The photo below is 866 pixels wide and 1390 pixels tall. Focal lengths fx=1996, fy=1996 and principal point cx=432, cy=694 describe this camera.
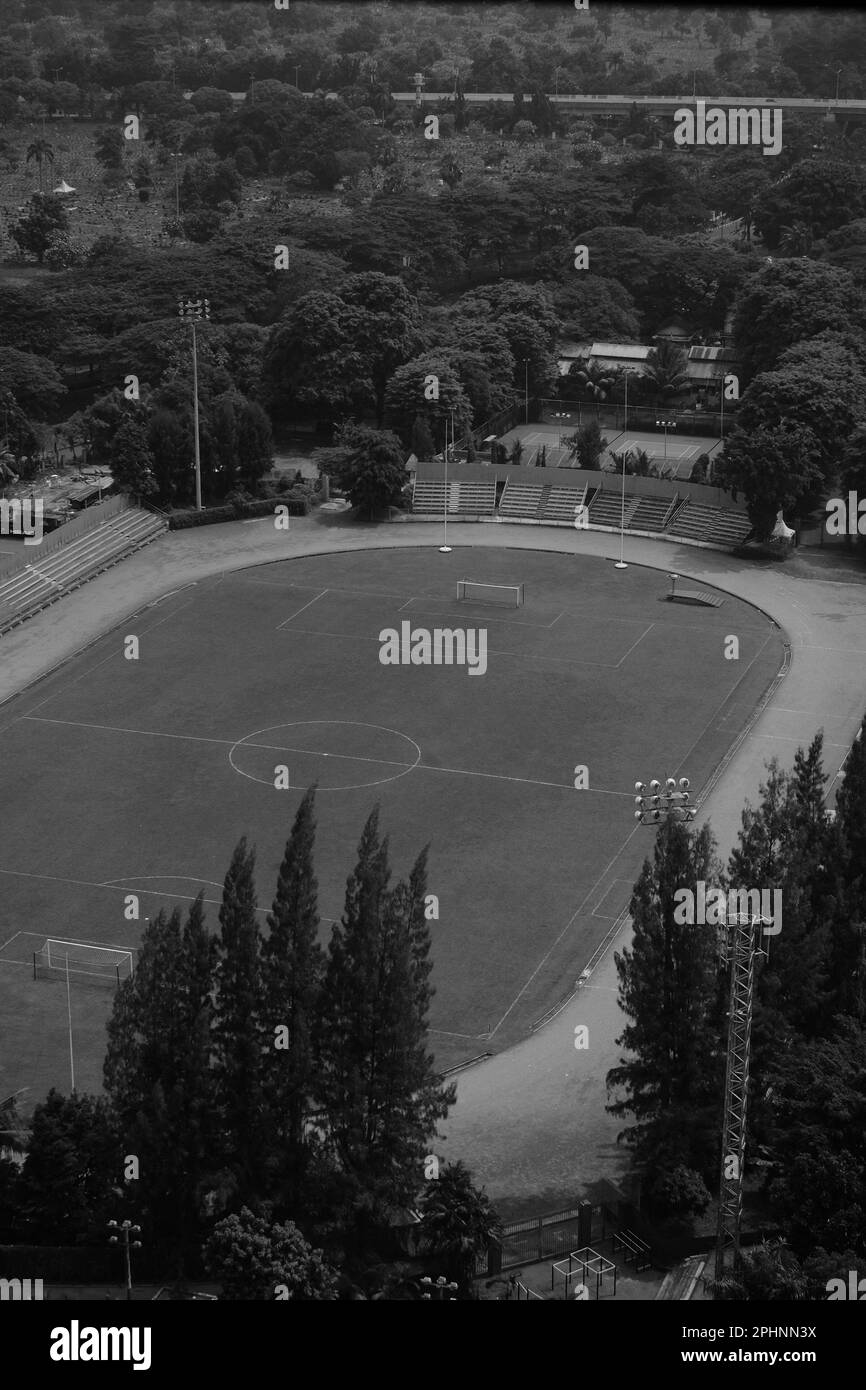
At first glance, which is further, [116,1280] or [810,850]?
[810,850]

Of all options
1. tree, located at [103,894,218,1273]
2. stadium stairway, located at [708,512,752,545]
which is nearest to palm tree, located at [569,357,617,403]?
stadium stairway, located at [708,512,752,545]

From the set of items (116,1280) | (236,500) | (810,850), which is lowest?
(116,1280)

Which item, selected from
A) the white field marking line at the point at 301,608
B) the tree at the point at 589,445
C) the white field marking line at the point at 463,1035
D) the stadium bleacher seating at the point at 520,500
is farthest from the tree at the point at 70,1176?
the tree at the point at 589,445

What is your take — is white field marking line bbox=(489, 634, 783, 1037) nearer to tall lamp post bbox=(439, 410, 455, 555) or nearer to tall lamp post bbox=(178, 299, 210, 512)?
tall lamp post bbox=(439, 410, 455, 555)

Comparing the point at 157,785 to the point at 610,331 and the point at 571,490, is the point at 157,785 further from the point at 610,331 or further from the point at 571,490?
the point at 610,331

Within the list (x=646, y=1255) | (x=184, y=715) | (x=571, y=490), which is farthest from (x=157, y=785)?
(x=571, y=490)

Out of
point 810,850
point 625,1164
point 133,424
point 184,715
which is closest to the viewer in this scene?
point 625,1164

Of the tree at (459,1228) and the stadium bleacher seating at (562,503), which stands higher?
the stadium bleacher seating at (562,503)

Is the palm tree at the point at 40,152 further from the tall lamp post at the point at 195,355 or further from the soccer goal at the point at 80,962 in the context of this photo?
the soccer goal at the point at 80,962
